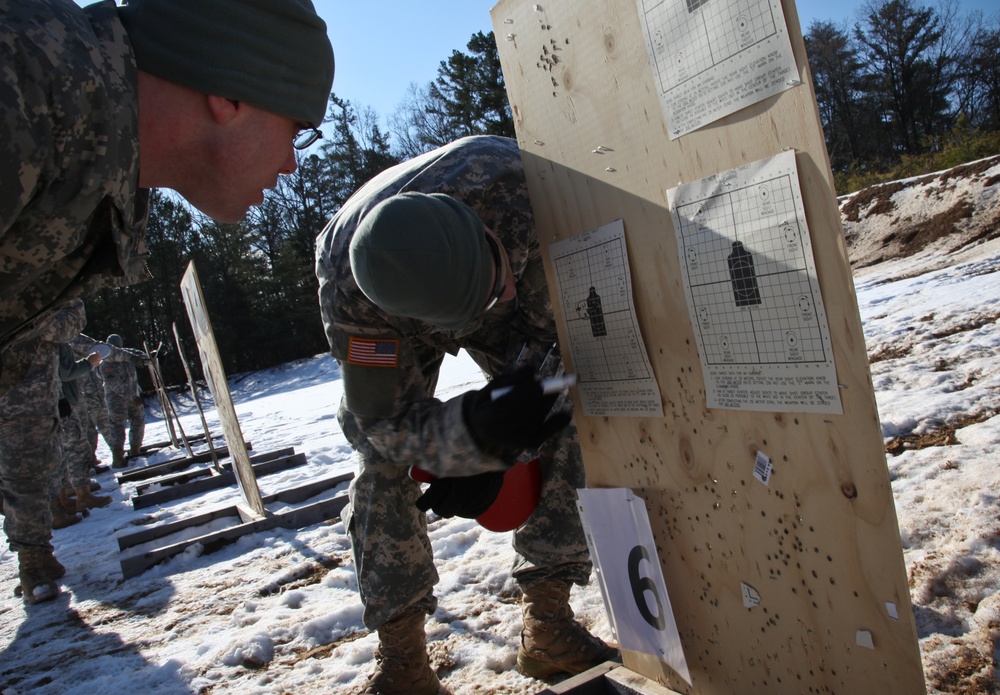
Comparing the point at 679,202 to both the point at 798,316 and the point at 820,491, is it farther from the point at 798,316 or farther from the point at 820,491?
the point at 820,491

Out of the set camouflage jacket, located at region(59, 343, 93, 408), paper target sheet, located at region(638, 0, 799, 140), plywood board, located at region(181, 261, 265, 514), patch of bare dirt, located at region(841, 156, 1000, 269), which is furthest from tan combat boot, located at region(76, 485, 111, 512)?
patch of bare dirt, located at region(841, 156, 1000, 269)

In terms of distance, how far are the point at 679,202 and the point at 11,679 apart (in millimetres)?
3234

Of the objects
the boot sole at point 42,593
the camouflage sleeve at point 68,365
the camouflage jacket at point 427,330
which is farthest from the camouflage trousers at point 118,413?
the camouflage jacket at point 427,330

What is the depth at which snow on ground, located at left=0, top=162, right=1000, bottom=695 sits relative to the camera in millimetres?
1968

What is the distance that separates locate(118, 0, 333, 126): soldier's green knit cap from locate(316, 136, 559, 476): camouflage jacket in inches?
29.0

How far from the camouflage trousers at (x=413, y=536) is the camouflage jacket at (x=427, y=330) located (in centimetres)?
14

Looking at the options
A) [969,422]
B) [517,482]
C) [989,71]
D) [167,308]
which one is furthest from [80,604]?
[989,71]

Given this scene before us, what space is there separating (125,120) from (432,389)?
1471mm

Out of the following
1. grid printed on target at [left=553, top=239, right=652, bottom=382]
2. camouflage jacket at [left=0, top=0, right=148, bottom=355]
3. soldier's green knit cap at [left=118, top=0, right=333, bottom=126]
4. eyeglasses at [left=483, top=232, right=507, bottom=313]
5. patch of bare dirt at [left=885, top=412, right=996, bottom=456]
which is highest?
soldier's green knit cap at [left=118, top=0, right=333, bottom=126]

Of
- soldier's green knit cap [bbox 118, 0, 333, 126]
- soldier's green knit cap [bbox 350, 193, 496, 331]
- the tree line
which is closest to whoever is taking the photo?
soldier's green knit cap [bbox 118, 0, 333, 126]

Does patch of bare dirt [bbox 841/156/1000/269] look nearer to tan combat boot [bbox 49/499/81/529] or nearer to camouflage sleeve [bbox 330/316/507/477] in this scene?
camouflage sleeve [bbox 330/316/507/477]

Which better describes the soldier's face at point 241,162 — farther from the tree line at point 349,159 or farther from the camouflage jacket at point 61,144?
the tree line at point 349,159

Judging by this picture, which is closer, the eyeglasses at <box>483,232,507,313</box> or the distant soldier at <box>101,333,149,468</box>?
the eyeglasses at <box>483,232,507,313</box>

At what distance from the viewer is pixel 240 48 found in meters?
1.14
